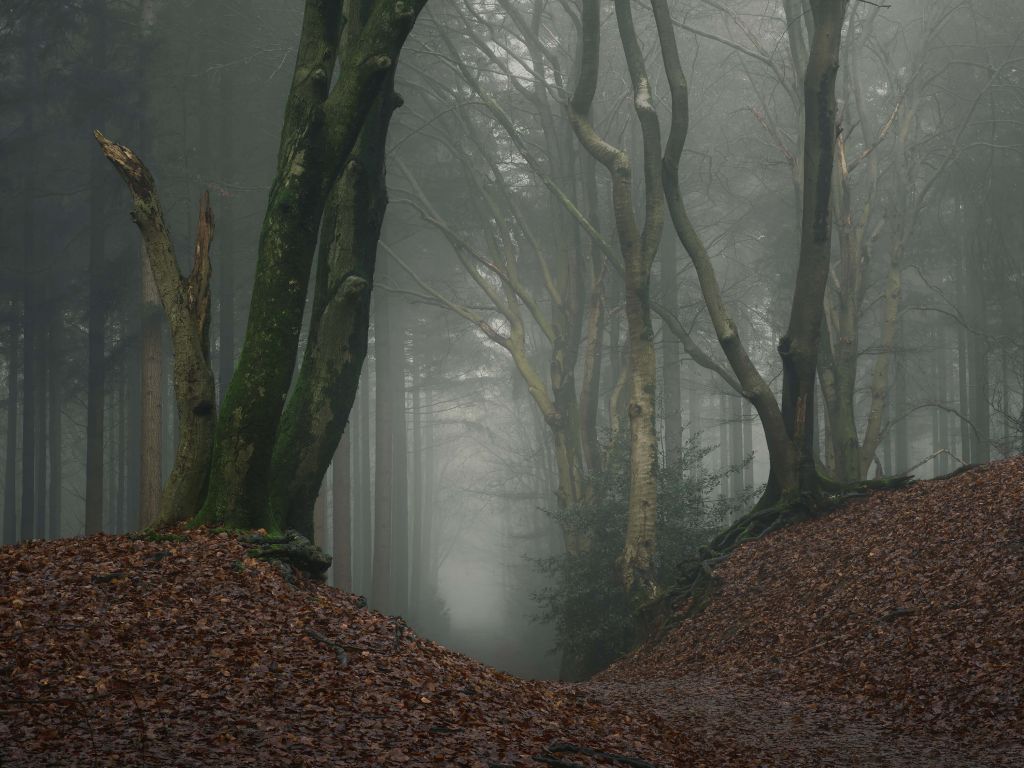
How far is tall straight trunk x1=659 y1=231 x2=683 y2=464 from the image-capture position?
19.9 meters

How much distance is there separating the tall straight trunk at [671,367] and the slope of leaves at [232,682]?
12.8 metres

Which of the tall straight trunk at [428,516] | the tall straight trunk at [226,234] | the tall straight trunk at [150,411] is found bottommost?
the tall straight trunk at [428,516]

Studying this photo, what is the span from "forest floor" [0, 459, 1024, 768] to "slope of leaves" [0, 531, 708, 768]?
2 cm

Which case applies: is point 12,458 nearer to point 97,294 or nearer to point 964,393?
point 97,294

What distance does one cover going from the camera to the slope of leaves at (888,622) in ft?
23.9

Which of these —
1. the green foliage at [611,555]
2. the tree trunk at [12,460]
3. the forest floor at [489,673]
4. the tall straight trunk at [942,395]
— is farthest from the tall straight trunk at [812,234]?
the tall straight trunk at [942,395]

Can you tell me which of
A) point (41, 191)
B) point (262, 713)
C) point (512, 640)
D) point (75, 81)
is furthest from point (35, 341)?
point (262, 713)

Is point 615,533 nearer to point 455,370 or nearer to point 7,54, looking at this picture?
point 7,54

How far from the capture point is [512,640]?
103 feet

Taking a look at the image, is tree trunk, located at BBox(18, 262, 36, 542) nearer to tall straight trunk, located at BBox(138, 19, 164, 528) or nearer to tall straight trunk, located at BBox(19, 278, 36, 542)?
tall straight trunk, located at BBox(19, 278, 36, 542)

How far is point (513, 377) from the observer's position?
29641mm

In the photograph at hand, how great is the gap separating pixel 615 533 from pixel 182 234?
11809 mm

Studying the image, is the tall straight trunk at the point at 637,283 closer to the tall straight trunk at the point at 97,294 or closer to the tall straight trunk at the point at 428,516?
the tall straight trunk at the point at 97,294

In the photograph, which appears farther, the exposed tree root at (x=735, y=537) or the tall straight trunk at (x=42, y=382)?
the tall straight trunk at (x=42, y=382)
